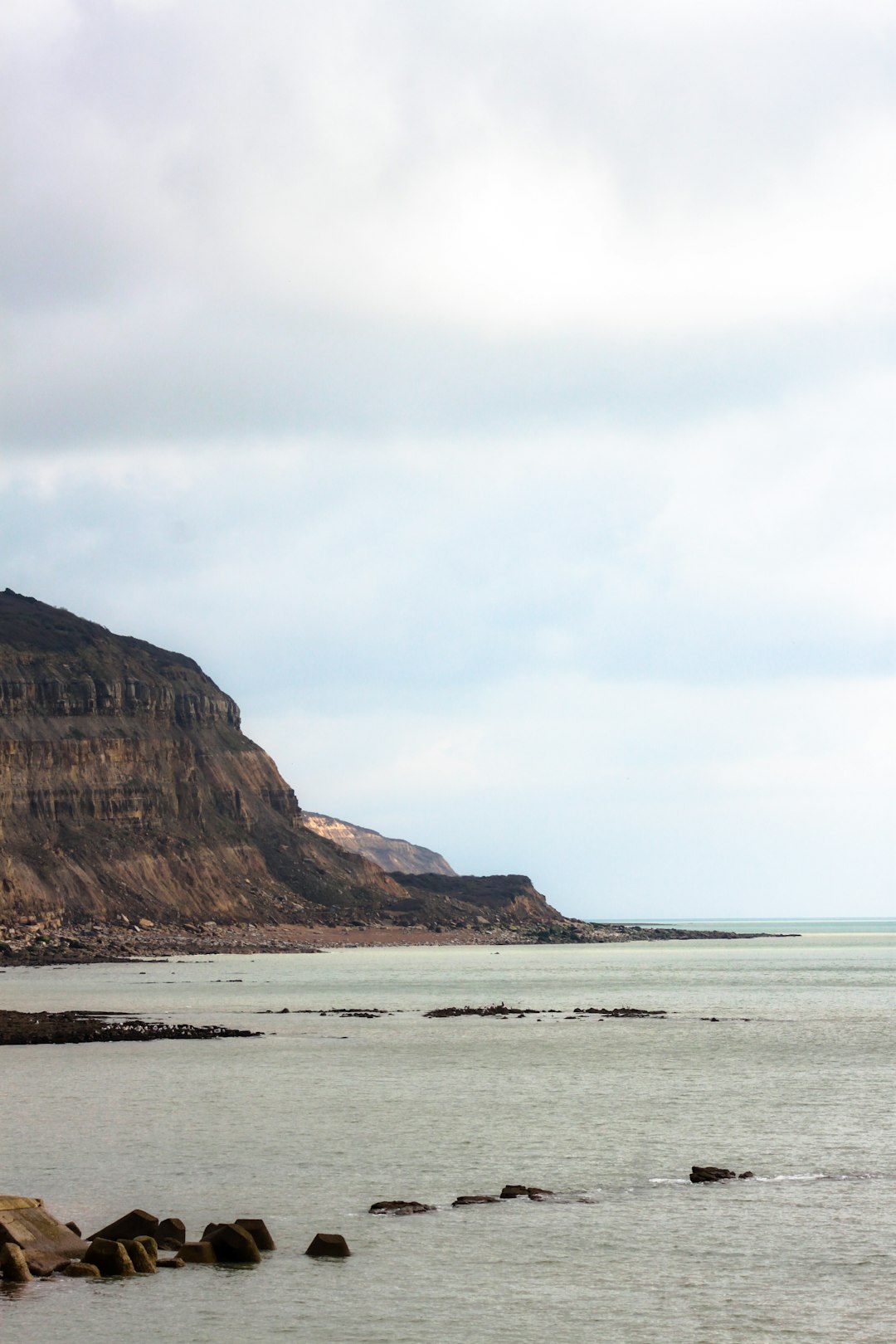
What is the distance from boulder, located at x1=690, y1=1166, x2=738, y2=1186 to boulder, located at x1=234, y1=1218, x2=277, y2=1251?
31.5ft

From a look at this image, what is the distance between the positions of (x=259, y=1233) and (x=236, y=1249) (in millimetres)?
743

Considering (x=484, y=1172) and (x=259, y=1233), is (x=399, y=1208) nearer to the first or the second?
(x=259, y=1233)

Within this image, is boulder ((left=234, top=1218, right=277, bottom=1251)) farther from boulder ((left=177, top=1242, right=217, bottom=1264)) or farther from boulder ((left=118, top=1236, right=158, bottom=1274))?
boulder ((left=118, top=1236, right=158, bottom=1274))

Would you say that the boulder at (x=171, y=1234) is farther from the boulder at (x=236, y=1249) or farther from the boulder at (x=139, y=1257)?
the boulder at (x=139, y=1257)

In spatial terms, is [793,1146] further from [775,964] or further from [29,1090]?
[775,964]

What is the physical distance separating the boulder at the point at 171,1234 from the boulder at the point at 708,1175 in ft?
35.3

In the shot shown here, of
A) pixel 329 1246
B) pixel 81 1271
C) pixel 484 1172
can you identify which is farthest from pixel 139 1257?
pixel 484 1172

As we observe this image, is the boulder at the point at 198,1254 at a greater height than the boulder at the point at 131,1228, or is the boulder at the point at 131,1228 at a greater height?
the boulder at the point at 131,1228

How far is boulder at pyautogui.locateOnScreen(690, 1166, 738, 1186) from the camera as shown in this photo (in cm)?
2978

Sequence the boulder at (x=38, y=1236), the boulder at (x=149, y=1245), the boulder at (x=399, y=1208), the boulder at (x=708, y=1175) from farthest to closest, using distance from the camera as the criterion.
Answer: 1. the boulder at (x=708, y=1175)
2. the boulder at (x=399, y=1208)
3. the boulder at (x=149, y=1245)
4. the boulder at (x=38, y=1236)

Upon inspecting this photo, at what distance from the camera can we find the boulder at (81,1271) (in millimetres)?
22609

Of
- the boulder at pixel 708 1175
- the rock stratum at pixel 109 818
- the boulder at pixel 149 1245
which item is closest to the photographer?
the boulder at pixel 149 1245

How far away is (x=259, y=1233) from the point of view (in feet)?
79.0

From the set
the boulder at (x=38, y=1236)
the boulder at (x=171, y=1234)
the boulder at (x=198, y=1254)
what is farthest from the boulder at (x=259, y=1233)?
the boulder at (x=38, y=1236)
